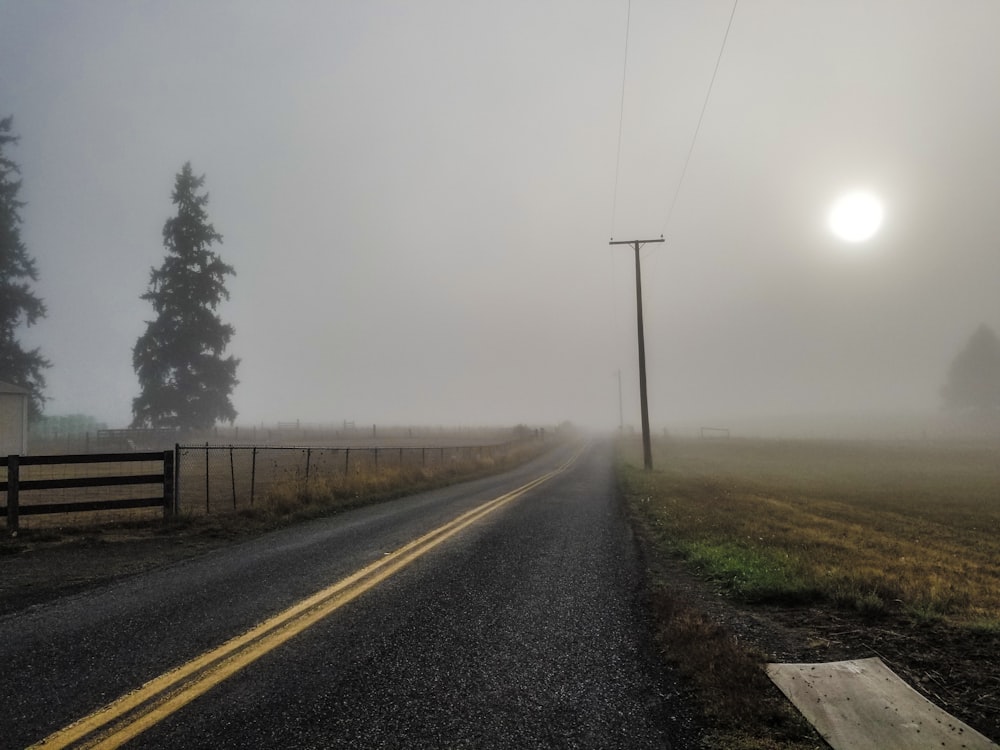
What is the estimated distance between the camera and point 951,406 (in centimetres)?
10800

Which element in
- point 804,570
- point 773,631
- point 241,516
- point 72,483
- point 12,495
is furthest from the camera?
point 241,516

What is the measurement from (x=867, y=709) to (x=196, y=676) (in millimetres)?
4688

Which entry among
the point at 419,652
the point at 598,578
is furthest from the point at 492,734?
the point at 598,578

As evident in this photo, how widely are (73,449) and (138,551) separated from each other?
3494 centimetres

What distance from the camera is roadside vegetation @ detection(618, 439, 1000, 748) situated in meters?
3.84

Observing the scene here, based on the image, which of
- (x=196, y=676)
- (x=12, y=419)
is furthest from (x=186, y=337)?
(x=196, y=676)

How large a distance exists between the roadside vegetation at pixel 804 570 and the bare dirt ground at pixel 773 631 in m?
0.02

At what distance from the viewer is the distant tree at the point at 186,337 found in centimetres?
4284

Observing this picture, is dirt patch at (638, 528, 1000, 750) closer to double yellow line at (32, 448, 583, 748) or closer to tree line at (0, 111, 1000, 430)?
double yellow line at (32, 448, 583, 748)

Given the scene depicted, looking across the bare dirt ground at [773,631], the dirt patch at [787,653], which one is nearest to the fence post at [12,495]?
the bare dirt ground at [773,631]

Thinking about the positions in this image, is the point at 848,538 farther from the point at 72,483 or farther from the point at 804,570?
the point at 72,483

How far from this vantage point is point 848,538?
34.2 feet

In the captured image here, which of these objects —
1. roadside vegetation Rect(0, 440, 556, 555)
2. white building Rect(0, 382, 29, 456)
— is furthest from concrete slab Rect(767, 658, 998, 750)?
white building Rect(0, 382, 29, 456)

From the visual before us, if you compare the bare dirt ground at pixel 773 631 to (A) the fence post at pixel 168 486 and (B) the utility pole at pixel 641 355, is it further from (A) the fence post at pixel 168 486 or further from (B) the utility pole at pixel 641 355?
(B) the utility pole at pixel 641 355
